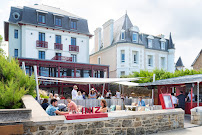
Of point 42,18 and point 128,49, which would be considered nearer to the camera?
point 42,18

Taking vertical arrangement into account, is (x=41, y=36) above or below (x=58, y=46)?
above

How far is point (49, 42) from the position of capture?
76.5 feet

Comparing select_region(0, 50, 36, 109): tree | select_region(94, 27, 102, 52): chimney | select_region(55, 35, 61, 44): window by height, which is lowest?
select_region(0, 50, 36, 109): tree

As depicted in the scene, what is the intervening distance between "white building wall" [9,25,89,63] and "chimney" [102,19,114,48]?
3866 millimetres

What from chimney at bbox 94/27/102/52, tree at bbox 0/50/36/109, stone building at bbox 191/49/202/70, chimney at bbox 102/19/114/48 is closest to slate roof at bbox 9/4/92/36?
chimney at bbox 102/19/114/48

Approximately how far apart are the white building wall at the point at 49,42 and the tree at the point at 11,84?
15282 mm

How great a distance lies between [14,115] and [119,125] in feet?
9.61

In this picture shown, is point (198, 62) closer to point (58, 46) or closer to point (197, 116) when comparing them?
point (58, 46)

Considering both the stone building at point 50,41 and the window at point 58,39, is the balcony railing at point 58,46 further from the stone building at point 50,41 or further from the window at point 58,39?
the window at point 58,39

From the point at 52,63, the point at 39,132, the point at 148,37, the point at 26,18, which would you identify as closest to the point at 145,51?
the point at 148,37

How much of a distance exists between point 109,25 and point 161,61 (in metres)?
10.7

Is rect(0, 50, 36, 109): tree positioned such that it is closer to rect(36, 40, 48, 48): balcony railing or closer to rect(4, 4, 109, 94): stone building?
rect(4, 4, 109, 94): stone building

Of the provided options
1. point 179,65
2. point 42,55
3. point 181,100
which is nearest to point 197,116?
point 181,100

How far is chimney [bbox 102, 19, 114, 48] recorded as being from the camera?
91.8 ft
